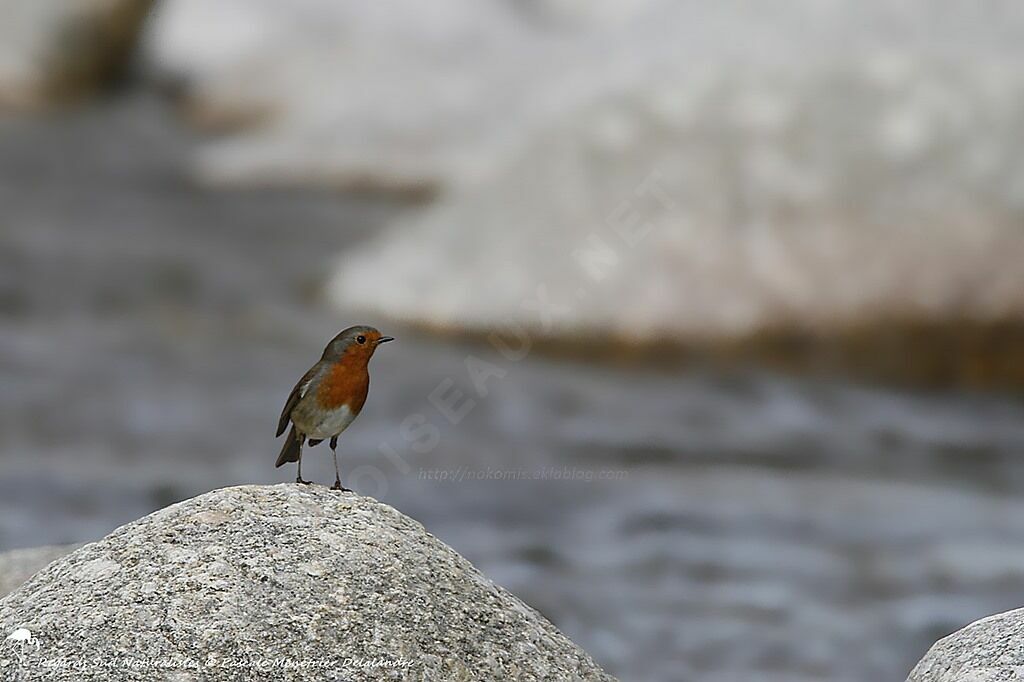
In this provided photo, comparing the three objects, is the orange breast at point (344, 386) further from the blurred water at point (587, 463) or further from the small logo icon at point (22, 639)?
the blurred water at point (587, 463)

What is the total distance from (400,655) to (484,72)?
14097mm

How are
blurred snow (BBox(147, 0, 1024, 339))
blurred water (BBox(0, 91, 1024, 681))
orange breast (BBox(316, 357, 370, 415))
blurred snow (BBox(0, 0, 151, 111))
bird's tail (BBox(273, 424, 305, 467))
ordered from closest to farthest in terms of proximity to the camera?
orange breast (BBox(316, 357, 370, 415))
bird's tail (BBox(273, 424, 305, 467))
blurred water (BBox(0, 91, 1024, 681))
blurred snow (BBox(147, 0, 1024, 339))
blurred snow (BBox(0, 0, 151, 111))

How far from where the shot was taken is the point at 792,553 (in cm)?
729

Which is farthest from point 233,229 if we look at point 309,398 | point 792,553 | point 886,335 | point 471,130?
point 309,398

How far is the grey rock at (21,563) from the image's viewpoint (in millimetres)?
4281

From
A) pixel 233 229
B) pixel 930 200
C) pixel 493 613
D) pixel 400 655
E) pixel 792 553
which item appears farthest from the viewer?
pixel 233 229

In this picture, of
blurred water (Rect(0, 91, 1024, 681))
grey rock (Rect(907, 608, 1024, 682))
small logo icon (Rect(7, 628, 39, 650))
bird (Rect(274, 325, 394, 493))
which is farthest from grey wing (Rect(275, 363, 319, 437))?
blurred water (Rect(0, 91, 1024, 681))

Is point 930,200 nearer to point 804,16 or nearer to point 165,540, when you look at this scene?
point 804,16

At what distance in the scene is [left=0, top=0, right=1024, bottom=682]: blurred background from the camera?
23.4 ft

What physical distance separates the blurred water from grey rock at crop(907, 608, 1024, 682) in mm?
2394

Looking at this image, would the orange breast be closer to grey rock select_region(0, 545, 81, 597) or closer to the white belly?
the white belly

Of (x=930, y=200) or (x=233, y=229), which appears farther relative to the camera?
(x=233, y=229)

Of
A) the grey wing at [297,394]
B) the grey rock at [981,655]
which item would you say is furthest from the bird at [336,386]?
the grey rock at [981,655]

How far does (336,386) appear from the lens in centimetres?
363
